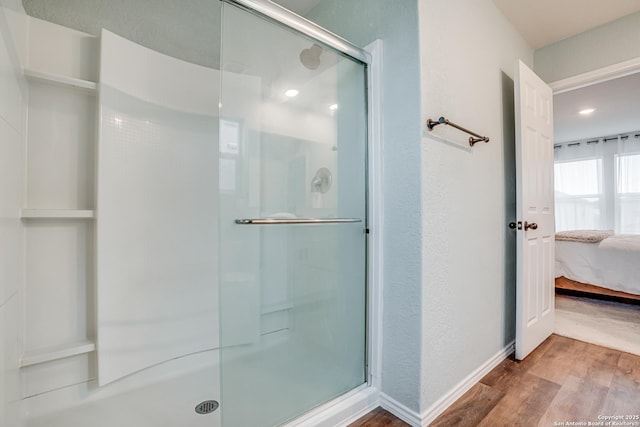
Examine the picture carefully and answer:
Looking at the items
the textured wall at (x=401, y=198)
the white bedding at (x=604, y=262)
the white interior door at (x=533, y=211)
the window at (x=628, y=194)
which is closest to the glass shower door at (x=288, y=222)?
the textured wall at (x=401, y=198)

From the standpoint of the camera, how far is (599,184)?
560 centimetres

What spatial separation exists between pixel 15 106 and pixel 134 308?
103 centimetres

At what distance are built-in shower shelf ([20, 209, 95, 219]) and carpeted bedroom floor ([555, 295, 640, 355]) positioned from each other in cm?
338

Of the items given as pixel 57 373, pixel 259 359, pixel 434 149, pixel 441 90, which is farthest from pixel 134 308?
pixel 441 90

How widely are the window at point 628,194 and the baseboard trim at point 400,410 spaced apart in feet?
21.0

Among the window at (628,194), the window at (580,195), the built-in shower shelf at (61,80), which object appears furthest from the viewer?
the window at (580,195)

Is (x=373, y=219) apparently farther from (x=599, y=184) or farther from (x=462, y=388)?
(x=599, y=184)

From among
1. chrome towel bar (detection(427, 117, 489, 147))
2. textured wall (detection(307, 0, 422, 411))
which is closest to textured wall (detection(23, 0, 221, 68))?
textured wall (detection(307, 0, 422, 411))

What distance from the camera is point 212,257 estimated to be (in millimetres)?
1827

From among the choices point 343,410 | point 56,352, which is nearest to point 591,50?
point 343,410

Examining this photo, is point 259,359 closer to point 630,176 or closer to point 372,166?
point 372,166

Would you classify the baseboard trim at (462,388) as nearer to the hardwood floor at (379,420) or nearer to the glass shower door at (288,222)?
the hardwood floor at (379,420)

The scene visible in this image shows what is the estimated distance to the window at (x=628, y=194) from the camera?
203 inches

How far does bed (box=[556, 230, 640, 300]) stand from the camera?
2.95 metres
